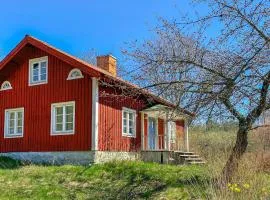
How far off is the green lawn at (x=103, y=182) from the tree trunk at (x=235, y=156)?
3.63ft

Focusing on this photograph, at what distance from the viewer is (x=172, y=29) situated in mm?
10008

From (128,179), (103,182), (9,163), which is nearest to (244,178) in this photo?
(128,179)

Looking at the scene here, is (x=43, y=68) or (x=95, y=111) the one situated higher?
(x=43, y=68)

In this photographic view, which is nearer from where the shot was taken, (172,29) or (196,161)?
(172,29)

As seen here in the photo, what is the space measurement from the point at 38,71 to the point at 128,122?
504 cm

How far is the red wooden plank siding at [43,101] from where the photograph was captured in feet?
62.4

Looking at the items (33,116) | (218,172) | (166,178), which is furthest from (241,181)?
(33,116)

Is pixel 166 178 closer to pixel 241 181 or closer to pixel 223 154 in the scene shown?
pixel 223 154

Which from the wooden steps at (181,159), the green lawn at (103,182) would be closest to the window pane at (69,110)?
the green lawn at (103,182)

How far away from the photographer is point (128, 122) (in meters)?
21.6

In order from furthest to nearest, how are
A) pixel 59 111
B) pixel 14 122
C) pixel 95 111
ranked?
pixel 14 122 < pixel 59 111 < pixel 95 111

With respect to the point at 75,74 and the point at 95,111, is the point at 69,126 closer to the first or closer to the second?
the point at 95,111

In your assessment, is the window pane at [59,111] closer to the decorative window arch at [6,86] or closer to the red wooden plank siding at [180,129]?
the decorative window arch at [6,86]

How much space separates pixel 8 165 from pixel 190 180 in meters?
9.26
